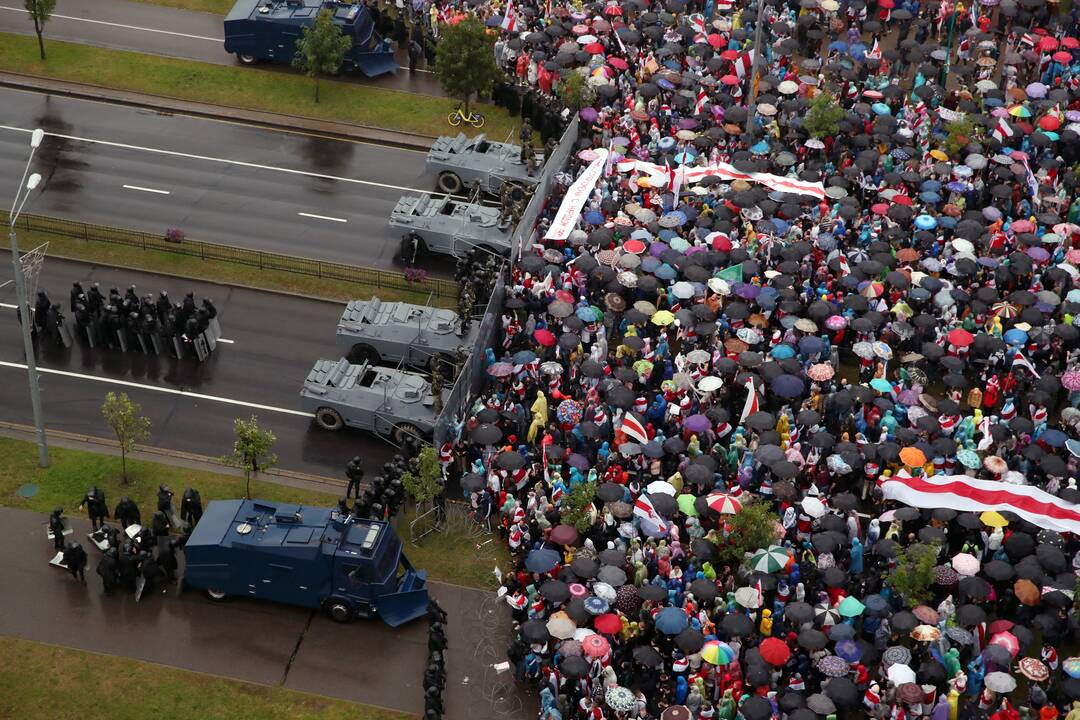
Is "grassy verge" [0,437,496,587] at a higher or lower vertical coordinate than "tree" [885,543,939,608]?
lower

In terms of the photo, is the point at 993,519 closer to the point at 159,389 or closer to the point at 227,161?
the point at 159,389

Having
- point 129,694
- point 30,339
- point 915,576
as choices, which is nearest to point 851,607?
point 915,576

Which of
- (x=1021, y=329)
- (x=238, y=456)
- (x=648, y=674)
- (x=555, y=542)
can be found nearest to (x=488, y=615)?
(x=555, y=542)

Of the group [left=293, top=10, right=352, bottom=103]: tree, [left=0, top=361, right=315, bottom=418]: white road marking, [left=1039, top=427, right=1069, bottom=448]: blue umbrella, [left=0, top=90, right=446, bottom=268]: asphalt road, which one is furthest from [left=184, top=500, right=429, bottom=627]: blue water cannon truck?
[left=293, top=10, right=352, bottom=103]: tree

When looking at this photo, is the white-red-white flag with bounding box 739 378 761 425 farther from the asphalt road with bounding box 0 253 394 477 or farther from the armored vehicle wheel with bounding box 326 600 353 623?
the armored vehicle wheel with bounding box 326 600 353 623

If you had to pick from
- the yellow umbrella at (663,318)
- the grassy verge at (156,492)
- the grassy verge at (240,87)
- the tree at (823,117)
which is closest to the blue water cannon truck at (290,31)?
the grassy verge at (240,87)
